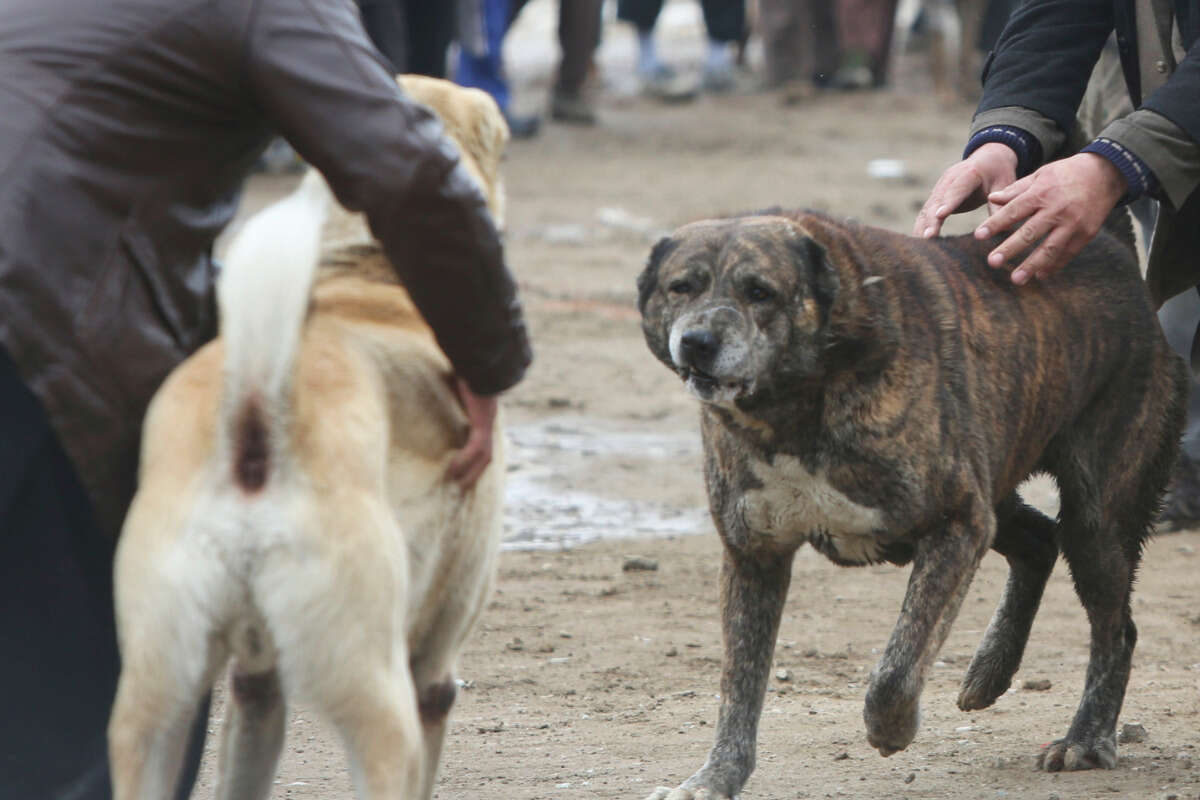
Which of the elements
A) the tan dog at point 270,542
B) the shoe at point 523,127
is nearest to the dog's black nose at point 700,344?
the tan dog at point 270,542

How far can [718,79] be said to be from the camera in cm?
1708

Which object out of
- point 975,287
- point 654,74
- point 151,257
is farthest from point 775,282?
point 654,74

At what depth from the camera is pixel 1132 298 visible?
4.20 metres

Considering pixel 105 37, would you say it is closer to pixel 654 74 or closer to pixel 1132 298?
pixel 1132 298

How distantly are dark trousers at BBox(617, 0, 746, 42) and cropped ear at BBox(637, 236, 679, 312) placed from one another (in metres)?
13.0

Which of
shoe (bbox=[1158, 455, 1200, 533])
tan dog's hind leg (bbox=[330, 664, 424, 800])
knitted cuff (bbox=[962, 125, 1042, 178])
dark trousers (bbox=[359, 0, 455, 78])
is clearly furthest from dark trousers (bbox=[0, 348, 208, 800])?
dark trousers (bbox=[359, 0, 455, 78])

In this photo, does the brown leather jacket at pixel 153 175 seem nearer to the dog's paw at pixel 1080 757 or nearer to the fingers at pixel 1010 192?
the fingers at pixel 1010 192

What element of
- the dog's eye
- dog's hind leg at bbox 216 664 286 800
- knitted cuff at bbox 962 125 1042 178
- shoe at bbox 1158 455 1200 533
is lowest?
shoe at bbox 1158 455 1200 533

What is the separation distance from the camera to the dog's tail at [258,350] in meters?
2.40

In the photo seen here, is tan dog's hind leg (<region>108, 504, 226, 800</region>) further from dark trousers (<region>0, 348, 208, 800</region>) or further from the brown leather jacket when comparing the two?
dark trousers (<region>0, 348, 208, 800</region>)

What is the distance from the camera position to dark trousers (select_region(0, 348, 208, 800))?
295cm

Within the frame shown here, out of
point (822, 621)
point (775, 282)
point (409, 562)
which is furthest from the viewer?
point (822, 621)

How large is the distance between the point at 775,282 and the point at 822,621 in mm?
1985

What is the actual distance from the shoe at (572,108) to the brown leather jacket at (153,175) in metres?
12.6
